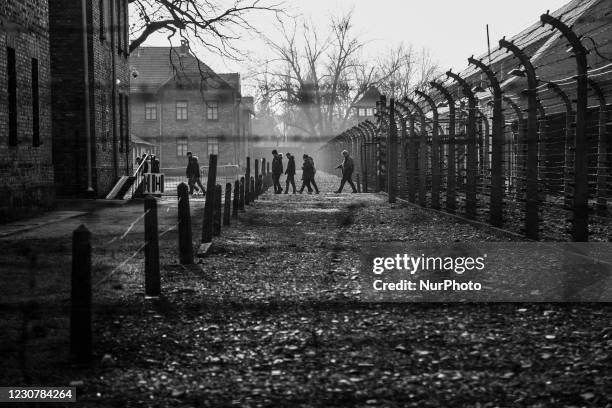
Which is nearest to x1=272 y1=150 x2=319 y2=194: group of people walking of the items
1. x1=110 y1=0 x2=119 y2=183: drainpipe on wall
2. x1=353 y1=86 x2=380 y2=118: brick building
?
x1=110 y1=0 x2=119 y2=183: drainpipe on wall

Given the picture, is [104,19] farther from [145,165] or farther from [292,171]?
[292,171]

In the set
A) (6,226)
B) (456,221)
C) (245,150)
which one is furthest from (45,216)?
(245,150)

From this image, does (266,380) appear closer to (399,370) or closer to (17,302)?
(399,370)

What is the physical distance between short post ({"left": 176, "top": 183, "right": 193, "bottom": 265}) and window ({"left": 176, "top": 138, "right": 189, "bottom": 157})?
51.6m

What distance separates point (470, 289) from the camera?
7.61 meters

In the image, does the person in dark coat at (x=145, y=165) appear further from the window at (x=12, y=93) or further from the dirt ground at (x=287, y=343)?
the dirt ground at (x=287, y=343)

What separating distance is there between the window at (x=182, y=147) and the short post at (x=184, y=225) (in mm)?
51642

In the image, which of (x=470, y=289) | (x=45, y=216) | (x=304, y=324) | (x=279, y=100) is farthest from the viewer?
(x=279, y=100)

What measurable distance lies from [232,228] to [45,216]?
391cm

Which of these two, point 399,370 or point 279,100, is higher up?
point 279,100

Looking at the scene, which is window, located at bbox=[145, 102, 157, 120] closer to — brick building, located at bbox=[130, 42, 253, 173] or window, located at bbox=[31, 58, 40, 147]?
brick building, located at bbox=[130, 42, 253, 173]

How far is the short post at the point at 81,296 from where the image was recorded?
5.12 meters

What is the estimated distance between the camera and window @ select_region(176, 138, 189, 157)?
60.7 metres

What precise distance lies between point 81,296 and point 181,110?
192ft
